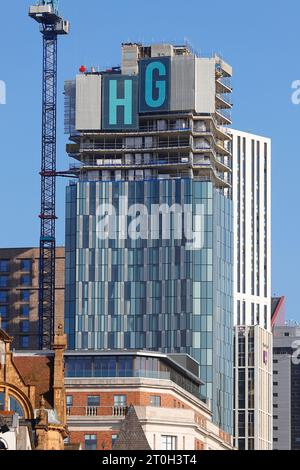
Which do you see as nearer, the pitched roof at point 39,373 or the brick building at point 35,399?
the brick building at point 35,399

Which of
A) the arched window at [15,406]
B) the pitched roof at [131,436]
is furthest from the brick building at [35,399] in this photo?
the pitched roof at [131,436]

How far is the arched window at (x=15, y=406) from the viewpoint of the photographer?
154 meters

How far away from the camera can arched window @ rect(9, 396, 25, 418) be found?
154 m

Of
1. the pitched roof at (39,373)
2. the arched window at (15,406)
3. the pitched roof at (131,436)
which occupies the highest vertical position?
the pitched roof at (39,373)

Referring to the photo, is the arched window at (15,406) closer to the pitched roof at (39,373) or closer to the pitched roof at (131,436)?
the pitched roof at (39,373)

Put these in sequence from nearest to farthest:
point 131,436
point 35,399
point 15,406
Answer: point 15,406 < point 35,399 < point 131,436

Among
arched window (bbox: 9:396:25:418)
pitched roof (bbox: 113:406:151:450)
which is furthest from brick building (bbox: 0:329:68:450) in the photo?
pitched roof (bbox: 113:406:151:450)

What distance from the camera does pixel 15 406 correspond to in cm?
15538

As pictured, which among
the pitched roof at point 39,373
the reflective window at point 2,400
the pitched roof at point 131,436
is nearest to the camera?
the reflective window at point 2,400

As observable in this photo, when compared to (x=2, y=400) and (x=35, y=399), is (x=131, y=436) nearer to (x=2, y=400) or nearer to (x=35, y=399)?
(x=35, y=399)

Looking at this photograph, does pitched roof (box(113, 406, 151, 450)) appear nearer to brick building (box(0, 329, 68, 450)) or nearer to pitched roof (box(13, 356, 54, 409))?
brick building (box(0, 329, 68, 450))

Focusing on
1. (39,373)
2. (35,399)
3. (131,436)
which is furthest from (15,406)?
(131,436)
